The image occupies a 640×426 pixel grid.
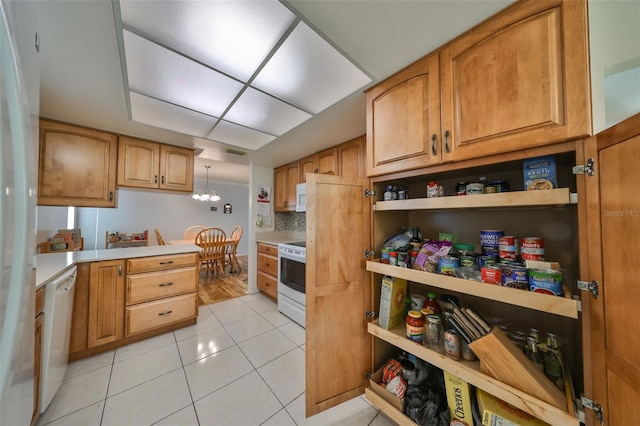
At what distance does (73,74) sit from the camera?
124 cm

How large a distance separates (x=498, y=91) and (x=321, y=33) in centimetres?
82

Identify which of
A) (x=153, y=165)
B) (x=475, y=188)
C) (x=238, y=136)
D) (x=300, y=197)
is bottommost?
(x=475, y=188)

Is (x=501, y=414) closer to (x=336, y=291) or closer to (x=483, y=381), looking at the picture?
(x=483, y=381)

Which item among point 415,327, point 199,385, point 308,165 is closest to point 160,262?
point 199,385

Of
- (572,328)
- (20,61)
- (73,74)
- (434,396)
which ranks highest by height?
(73,74)

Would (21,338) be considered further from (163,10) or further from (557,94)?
(557,94)

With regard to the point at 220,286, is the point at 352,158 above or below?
above

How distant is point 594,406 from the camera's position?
2.27 feet

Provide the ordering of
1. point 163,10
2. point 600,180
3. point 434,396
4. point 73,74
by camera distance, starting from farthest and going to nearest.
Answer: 1. point 73,74
2. point 434,396
3. point 163,10
4. point 600,180

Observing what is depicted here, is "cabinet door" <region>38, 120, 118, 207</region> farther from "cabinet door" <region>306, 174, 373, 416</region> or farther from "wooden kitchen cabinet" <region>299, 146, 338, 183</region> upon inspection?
"cabinet door" <region>306, 174, 373, 416</region>

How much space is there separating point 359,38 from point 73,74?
5.50 ft

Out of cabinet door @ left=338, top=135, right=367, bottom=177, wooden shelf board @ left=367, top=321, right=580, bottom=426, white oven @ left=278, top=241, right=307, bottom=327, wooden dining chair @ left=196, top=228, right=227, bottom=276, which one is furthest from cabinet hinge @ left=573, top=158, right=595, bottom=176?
wooden dining chair @ left=196, top=228, right=227, bottom=276

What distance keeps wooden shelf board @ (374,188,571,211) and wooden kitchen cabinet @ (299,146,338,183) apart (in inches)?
53.1

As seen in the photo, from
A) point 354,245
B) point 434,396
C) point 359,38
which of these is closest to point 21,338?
point 354,245
